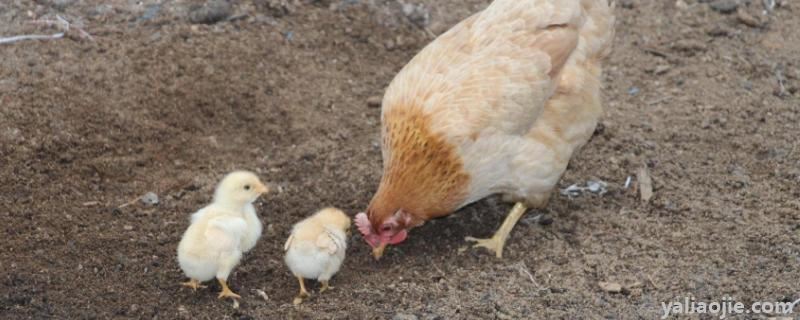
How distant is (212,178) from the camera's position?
17.6ft

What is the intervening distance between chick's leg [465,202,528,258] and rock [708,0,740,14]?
2.67 metres

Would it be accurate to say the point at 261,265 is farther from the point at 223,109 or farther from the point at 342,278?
the point at 223,109

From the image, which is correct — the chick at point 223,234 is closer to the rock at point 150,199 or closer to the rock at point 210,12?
the rock at point 150,199

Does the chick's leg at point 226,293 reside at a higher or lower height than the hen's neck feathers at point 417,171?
lower

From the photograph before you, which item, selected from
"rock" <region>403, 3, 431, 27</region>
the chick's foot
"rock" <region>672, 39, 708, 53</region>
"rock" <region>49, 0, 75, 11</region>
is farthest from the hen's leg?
"rock" <region>672, 39, 708, 53</region>

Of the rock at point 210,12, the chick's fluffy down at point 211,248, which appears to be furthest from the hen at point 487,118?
the rock at point 210,12

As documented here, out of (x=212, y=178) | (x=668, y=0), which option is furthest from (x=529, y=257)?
(x=668, y=0)

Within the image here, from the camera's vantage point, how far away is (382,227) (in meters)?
4.69

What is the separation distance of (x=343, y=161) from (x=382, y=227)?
983mm

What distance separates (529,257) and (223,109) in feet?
6.54

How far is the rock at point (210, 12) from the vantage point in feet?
21.0

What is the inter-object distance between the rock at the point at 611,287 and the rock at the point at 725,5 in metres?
3.05

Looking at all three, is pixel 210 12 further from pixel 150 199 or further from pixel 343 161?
pixel 150 199

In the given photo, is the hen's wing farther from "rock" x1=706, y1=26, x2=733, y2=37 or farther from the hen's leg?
"rock" x1=706, y1=26, x2=733, y2=37
